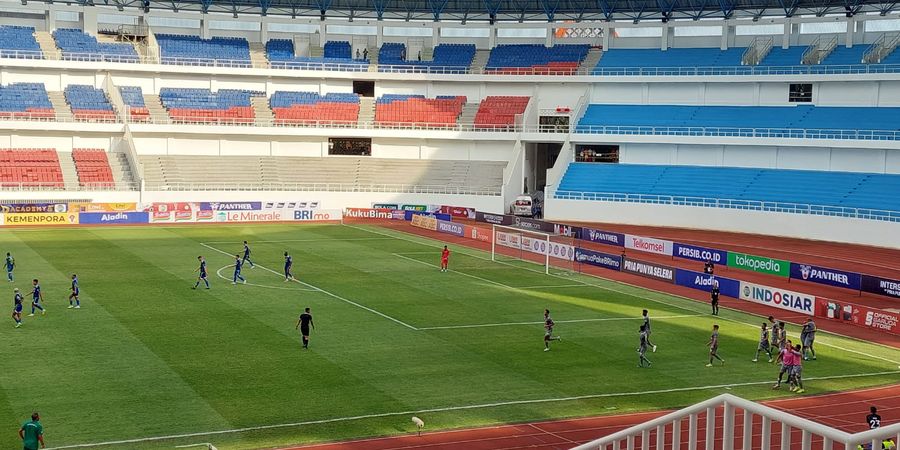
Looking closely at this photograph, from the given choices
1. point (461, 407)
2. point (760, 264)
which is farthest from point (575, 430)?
point (760, 264)

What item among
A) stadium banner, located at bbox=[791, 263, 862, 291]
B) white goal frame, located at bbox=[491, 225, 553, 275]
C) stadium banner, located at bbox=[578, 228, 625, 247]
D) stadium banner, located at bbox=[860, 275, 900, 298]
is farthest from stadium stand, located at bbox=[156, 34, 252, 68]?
stadium banner, located at bbox=[860, 275, 900, 298]

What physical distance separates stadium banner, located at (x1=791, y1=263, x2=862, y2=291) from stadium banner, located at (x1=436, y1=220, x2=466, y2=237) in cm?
2487

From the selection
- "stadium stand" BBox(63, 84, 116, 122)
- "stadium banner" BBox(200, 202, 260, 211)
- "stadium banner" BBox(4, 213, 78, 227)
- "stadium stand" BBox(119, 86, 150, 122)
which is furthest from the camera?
"stadium stand" BBox(119, 86, 150, 122)

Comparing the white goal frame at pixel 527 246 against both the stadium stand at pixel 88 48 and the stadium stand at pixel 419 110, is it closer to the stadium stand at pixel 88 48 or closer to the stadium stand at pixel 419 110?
the stadium stand at pixel 419 110

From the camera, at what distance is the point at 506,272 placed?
5319cm

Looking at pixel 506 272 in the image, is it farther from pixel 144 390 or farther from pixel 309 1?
pixel 309 1

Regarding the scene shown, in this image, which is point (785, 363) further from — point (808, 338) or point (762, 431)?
point (762, 431)

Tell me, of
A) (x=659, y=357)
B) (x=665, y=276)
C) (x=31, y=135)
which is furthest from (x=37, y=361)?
(x=31, y=135)

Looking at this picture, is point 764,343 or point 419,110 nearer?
point 764,343

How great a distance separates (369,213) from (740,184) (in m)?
28.7

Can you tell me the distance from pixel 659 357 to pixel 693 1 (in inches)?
2397

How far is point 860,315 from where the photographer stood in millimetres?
40094

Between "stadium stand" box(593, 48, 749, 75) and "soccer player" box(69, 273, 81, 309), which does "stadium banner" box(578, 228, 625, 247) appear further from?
"soccer player" box(69, 273, 81, 309)

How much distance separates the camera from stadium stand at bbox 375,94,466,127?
89.4 metres
